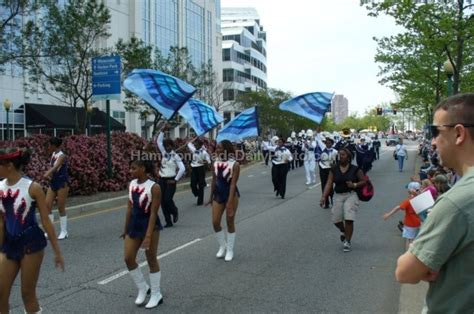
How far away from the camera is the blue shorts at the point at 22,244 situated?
438 centimetres

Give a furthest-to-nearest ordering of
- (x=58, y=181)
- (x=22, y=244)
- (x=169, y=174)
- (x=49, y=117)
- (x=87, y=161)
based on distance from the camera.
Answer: (x=49, y=117)
(x=87, y=161)
(x=169, y=174)
(x=58, y=181)
(x=22, y=244)

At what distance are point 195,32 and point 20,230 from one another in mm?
60328

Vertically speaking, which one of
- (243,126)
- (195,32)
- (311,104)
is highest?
(195,32)

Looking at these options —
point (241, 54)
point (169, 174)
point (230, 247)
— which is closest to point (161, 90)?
point (169, 174)

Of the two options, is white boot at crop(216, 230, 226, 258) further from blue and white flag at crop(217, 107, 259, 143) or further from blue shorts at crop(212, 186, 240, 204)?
blue and white flag at crop(217, 107, 259, 143)

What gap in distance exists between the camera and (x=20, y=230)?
443 cm

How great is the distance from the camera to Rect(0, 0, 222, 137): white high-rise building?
115ft

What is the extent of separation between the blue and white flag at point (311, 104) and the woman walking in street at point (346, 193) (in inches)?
263

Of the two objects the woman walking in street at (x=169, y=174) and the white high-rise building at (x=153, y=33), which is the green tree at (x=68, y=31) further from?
the white high-rise building at (x=153, y=33)

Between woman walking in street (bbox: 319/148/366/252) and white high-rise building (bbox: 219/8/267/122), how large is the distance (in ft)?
202

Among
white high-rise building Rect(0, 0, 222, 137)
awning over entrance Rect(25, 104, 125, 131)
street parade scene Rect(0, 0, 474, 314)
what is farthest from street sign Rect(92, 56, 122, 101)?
white high-rise building Rect(0, 0, 222, 137)

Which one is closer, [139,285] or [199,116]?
[139,285]

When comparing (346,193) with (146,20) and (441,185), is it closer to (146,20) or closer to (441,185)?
(441,185)

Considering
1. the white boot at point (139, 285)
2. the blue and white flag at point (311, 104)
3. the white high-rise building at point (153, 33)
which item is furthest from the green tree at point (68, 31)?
the white high-rise building at point (153, 33)
